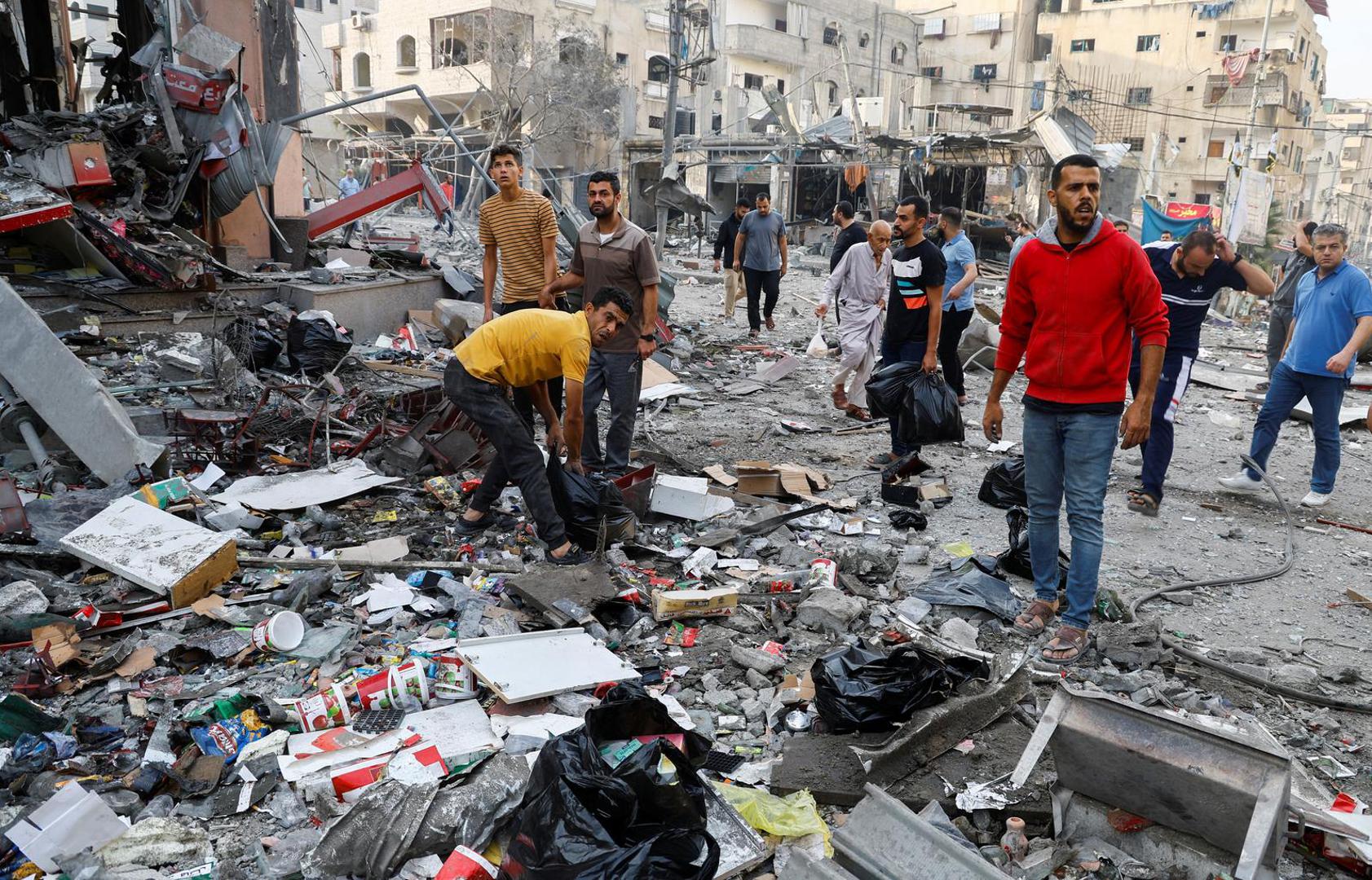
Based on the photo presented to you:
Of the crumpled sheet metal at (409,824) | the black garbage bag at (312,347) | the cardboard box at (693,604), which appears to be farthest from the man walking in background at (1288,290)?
the black garbage bag at (312,347)

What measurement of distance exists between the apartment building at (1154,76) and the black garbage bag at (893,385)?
31420 millimetres

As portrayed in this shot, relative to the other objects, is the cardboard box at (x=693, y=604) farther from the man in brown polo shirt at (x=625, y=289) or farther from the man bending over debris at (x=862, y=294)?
the man bending over debris at (x=862, y=294)

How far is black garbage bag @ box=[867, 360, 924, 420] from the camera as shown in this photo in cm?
596

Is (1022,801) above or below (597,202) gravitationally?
below

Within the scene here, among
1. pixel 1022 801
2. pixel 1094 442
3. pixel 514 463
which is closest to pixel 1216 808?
pixel 1022 801

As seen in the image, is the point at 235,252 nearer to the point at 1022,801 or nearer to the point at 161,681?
the point at 161,681

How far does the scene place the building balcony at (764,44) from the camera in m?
36.8

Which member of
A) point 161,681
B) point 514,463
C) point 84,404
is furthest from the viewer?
point 84,404

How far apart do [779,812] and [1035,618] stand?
1787 mm

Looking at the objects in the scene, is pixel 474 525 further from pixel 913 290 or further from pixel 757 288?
pixel 757 288

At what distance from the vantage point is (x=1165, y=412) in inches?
216

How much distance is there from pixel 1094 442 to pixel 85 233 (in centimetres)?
866

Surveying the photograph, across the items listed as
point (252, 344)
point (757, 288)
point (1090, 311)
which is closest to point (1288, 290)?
point (757, 288)

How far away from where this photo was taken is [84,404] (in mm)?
5340
